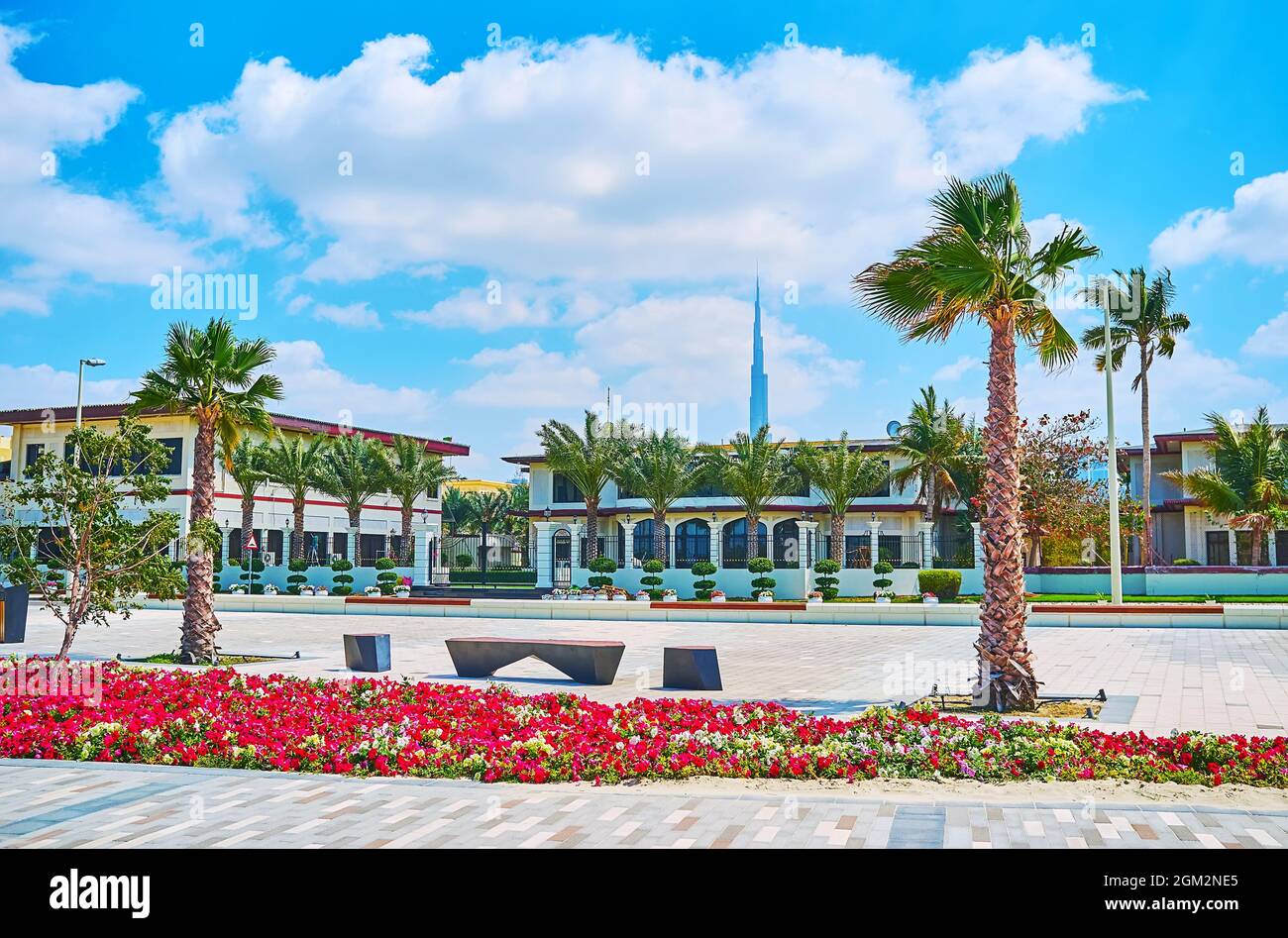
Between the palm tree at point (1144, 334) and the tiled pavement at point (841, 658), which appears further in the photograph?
the palm tree at point (1144, 334)

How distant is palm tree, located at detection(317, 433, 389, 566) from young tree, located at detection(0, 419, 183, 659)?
3008 centimetres

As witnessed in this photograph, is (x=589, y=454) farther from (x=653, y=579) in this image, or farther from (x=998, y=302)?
(x=998, y=302)

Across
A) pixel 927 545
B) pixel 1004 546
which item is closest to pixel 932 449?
pixel 927 545

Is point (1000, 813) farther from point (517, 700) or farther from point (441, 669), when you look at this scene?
point (441, 669)

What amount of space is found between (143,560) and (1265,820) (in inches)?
578

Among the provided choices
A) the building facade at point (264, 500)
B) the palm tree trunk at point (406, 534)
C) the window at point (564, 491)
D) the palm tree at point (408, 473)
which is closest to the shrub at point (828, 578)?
the window at point (564, 491)

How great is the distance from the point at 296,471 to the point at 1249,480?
38490 millimetres

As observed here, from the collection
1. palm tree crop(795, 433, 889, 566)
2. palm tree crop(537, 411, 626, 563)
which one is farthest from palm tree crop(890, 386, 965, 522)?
palm tree crop(537, 411, 626, 563)

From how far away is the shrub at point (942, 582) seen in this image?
119 ft

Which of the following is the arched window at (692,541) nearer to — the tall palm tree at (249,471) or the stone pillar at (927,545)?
the stone pillar at (927,545)

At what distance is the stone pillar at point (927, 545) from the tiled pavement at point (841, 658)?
1254 cm

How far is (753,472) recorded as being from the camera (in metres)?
40.4

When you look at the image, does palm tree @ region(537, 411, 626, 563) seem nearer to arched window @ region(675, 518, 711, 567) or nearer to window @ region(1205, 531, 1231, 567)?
arched window @ region(675, 518, 711, 567)

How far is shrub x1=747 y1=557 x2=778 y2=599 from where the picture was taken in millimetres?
38594
